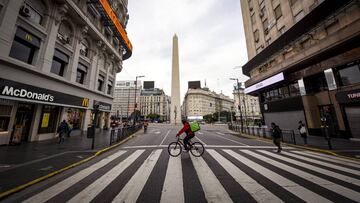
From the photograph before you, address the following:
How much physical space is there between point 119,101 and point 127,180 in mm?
104459

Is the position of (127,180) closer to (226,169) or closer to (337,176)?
(226,169)

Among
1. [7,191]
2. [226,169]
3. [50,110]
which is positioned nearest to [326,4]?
[226,169]

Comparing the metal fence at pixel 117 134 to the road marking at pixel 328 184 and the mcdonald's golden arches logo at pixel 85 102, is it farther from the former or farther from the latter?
the road marking at pixel 328 184

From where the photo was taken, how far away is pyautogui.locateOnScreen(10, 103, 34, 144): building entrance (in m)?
10.4

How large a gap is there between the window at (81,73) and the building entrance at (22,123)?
22.1 ft

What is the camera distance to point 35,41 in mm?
11797

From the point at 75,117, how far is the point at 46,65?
728 cm

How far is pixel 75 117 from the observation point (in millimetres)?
17266

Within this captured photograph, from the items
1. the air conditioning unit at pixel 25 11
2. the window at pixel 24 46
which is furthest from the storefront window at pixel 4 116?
the air conditioning unit at pixel 25 11

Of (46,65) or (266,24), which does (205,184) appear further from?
(266,24)

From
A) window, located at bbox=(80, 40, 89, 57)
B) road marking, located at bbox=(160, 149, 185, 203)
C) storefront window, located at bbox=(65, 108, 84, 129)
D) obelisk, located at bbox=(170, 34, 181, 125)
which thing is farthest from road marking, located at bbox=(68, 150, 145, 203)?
obelisk, located at bbox=(170, 34, 181, 125)

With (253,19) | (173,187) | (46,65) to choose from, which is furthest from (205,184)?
(253,19)

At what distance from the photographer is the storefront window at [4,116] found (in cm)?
987

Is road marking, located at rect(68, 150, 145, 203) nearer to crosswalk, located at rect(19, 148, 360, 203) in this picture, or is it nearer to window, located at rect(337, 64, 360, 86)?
crosswalk, located at rect(19, 148, 360, 203)
